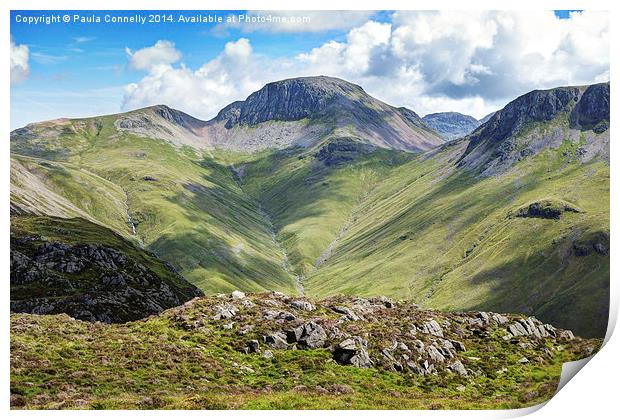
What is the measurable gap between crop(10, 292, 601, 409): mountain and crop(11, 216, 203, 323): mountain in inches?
785

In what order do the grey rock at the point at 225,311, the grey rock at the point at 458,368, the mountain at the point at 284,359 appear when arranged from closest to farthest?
the mountain at the point at 284,359 → the grey rock at the point at 458,368 → the grey rock at the point at 225,311

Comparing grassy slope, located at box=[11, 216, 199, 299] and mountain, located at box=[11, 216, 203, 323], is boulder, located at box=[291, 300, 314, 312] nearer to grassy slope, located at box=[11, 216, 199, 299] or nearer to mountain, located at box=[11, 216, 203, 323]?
mountain, located at box=[11, 216, 203, 323]

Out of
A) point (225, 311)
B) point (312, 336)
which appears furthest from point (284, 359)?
point (225, 311)

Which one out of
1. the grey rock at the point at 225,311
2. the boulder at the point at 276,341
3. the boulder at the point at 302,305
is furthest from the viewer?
the boulder at the point at 302,305

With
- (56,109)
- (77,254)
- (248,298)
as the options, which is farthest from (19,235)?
(248,298)

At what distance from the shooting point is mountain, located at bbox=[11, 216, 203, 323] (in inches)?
3753

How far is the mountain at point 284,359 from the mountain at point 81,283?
65.4 feet

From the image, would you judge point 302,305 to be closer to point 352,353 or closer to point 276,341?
point 276,341

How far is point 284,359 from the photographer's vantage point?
67938 mm

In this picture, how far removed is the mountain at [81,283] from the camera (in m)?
95.3

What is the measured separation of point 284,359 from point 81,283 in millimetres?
60334

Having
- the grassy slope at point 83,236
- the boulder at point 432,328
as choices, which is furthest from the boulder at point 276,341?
the grassy slope at point 83,236

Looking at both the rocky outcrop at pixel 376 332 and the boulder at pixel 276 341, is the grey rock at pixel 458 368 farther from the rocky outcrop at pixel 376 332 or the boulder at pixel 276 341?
the boulder at pixel 276 341

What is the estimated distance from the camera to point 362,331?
248 feet
